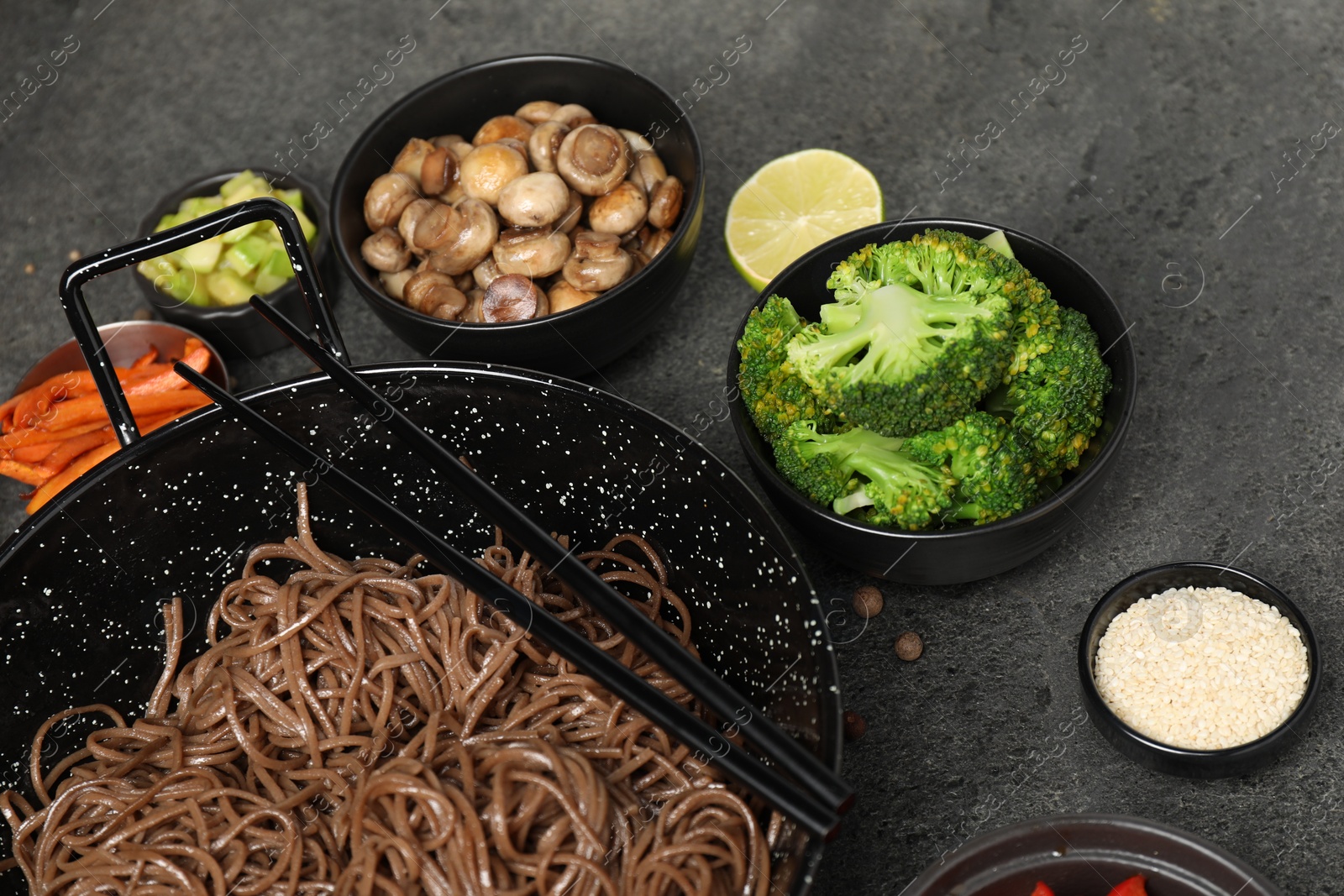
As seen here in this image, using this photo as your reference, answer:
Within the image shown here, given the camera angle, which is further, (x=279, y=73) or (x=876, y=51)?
(x=279, y=73)

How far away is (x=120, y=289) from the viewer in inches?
112

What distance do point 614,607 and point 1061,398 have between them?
33.4 inches

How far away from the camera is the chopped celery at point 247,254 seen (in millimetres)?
2510

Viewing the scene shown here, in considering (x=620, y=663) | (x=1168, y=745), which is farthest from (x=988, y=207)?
(x=620, y=663)

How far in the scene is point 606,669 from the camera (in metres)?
1.34

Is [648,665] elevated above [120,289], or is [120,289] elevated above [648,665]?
[120,289]

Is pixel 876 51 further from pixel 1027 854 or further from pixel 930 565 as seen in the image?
pixel 1027 854

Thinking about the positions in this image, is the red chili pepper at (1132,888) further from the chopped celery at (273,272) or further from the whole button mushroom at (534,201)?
the chopped celery at (273,272)

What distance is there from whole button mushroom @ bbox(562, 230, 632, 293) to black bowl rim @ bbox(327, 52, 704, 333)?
27 millimetres

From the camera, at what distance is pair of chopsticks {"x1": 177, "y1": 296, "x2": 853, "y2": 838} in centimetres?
127

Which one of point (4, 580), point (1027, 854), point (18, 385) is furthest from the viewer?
point (18, 385)

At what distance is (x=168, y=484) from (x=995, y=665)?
1463mm

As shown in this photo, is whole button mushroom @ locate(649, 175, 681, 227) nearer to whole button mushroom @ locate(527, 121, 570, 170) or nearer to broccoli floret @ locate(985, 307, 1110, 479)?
whole button mushroom @ locate(527, 121, 570, 170)

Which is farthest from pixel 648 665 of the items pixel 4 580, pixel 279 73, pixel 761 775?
pixel 279 73
